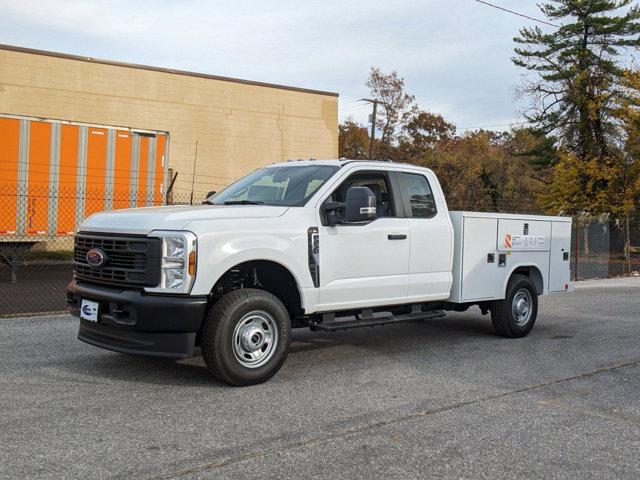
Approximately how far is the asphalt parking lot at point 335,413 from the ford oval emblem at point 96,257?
1.04 meters

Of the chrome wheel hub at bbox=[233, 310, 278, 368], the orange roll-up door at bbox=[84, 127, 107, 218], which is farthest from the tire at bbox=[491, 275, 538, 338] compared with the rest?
the orange roll-up door at bbox=[84, 127, 107, 218]

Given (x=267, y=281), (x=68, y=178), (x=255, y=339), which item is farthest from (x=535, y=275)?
(x=68, y=178)

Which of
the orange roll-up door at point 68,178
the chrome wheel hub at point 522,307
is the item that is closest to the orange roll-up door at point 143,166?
the orange roll-up door at point 68,178

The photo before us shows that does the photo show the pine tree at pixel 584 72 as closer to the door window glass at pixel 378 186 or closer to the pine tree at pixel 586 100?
the pine tree at pixel 586 100

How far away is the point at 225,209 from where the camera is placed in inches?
244

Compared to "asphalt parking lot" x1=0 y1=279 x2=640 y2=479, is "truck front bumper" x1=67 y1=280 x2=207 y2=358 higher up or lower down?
higher up

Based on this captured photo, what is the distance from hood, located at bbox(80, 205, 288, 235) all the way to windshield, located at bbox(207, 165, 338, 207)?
15.2 inches

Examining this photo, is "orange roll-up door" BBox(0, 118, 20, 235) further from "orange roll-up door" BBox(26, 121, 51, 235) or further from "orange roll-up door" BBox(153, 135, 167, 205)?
"orange roll-up door" BBox(153, 135, 167, 205)

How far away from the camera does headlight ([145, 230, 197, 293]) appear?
5.63 metres

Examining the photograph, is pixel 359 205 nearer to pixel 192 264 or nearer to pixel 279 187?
pixel 279 187

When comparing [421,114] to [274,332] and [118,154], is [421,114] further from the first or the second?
[274,332]

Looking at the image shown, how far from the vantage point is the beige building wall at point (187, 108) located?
2270cm

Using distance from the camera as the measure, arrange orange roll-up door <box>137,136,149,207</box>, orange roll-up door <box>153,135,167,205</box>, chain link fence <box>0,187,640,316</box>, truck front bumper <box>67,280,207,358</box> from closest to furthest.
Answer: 1. truck front bumper <box>67,280,207,358</box>
2. chain link fence <box>0,187,640,316</box>
3. orange roll-up door <box>137,136,149,207</box>
4. orange roll-up door <box>153,135,167,205</box>

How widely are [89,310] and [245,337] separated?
143cm
